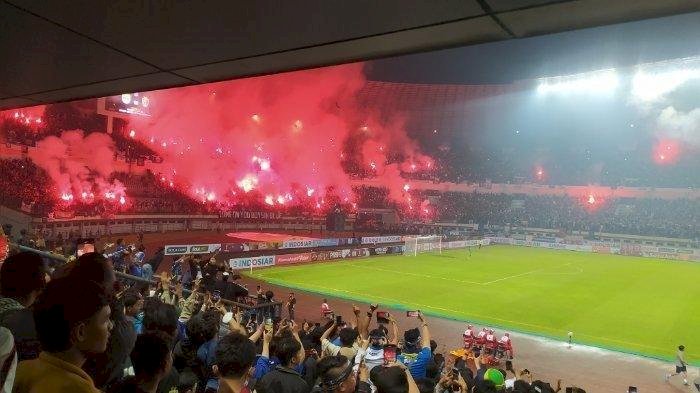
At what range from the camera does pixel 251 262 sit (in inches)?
1165

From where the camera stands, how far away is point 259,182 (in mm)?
60500

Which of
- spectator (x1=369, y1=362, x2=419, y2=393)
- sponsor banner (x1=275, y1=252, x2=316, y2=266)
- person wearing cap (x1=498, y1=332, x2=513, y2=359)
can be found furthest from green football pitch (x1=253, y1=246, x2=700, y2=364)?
spectator (x1=369, y1=362, x2=419, y2=393)

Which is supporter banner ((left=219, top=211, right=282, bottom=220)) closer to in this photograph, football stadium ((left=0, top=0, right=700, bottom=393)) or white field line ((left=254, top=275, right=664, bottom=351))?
football stadium ((left=0, top=0, right=700, bottom=393))

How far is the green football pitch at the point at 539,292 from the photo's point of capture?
19.5 meters

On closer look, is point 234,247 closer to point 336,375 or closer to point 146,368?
point 336,375

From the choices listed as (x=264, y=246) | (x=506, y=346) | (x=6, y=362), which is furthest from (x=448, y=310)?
(x=6, y=362)

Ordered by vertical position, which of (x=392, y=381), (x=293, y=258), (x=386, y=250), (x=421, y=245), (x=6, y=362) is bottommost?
(x=386, y=250)

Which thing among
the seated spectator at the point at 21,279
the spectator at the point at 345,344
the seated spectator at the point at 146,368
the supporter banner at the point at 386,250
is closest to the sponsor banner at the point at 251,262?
the supporter banner at the point at 386,250

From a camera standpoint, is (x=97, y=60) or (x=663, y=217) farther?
(x=663, y=217)

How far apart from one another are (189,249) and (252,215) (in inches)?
739

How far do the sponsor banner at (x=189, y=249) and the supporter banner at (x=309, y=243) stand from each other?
23.8 feet

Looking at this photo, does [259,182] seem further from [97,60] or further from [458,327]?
[97,60]

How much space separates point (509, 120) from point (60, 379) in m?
114

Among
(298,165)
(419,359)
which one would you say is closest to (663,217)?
(298,165)
